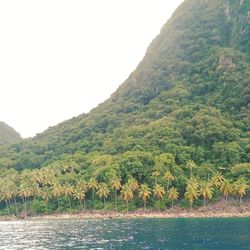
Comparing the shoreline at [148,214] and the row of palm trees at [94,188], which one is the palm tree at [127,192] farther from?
the shoreline at [148,214]

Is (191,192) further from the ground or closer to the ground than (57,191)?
closer to the ground

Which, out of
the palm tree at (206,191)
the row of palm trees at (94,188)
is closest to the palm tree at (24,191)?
the row of palm trees at (94,188)

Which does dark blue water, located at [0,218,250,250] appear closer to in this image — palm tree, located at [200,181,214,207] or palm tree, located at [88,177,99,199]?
palm tree, located at [200,181,214,207]

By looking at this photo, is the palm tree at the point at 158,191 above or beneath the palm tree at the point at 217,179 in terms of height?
beneath

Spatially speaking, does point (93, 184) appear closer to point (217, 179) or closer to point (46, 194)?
point (46, 194)

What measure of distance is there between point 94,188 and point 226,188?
160ft

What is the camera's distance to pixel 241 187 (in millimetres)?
144625

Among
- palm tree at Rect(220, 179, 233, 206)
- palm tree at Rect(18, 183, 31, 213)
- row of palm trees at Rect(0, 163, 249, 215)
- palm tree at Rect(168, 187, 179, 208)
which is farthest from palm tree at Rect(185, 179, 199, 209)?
palm tree at Rect(18, 183, 31, 213)

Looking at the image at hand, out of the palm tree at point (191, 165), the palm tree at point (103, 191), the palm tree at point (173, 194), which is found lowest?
the palm tree at point (173, 194)

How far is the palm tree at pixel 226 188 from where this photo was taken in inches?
5802

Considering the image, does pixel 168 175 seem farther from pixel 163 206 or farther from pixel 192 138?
pixel 192 138

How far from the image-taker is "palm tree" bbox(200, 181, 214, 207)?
148 m

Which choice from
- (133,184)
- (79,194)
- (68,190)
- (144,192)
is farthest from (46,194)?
(144,192)

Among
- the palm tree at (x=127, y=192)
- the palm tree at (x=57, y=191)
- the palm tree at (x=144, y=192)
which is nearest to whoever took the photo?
the palm tree at (x=144, y=192)
